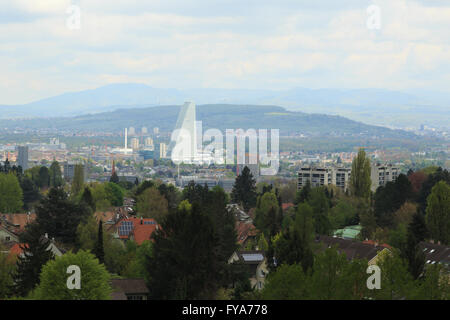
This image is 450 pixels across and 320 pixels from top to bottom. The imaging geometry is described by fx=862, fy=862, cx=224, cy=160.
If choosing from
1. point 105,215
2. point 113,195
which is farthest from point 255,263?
point 113,195

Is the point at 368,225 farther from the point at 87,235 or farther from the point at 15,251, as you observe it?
the point at 15,251

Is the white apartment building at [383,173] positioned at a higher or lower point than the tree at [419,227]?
lower

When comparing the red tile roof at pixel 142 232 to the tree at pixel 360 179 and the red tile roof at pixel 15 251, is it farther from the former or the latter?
the tree at pixel 360 179

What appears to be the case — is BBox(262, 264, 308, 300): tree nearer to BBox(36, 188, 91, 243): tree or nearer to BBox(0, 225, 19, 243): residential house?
BBox(36, 188, 91, 243): tree

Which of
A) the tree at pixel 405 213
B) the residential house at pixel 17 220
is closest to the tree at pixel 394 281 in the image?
the tree at pixel 405 213
